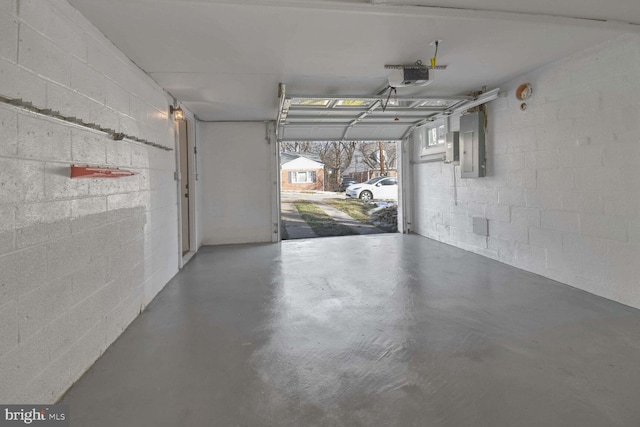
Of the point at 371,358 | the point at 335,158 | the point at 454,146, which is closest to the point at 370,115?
the point at 454,146

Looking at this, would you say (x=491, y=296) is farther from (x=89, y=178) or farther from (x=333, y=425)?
(x=89, y=178)

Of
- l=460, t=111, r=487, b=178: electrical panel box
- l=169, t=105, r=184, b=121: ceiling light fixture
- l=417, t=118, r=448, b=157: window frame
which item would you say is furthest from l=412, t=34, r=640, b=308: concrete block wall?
l=169, t=105, r=184, b=121: ceiling light fixture

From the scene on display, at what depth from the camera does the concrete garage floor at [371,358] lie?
1946 mm

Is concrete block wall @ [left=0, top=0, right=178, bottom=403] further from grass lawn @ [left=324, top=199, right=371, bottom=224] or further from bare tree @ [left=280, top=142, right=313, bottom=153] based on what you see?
bare tree @ [left=280, top=142, right=313, bottom=153]

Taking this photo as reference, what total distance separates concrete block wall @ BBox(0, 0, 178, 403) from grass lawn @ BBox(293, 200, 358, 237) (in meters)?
5.59

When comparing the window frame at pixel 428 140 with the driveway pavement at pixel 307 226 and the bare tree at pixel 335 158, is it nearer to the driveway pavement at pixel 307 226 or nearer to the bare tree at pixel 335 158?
the driveway pavement at pixel 307 226

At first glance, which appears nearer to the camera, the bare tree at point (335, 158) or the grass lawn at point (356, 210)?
the grass lawn at point (356, 210)

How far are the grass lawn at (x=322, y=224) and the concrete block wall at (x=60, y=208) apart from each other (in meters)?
5.59

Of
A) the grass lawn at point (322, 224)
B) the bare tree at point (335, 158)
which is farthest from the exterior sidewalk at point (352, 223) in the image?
the bare tree at point (335, 158)

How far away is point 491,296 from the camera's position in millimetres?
3859

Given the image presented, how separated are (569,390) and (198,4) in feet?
11.1

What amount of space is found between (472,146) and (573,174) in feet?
5.87

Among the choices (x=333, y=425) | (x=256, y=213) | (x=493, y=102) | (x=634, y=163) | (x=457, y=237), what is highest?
(x=493, y=102)

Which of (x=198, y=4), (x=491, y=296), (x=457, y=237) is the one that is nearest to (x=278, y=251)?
(x=457, y=237)
